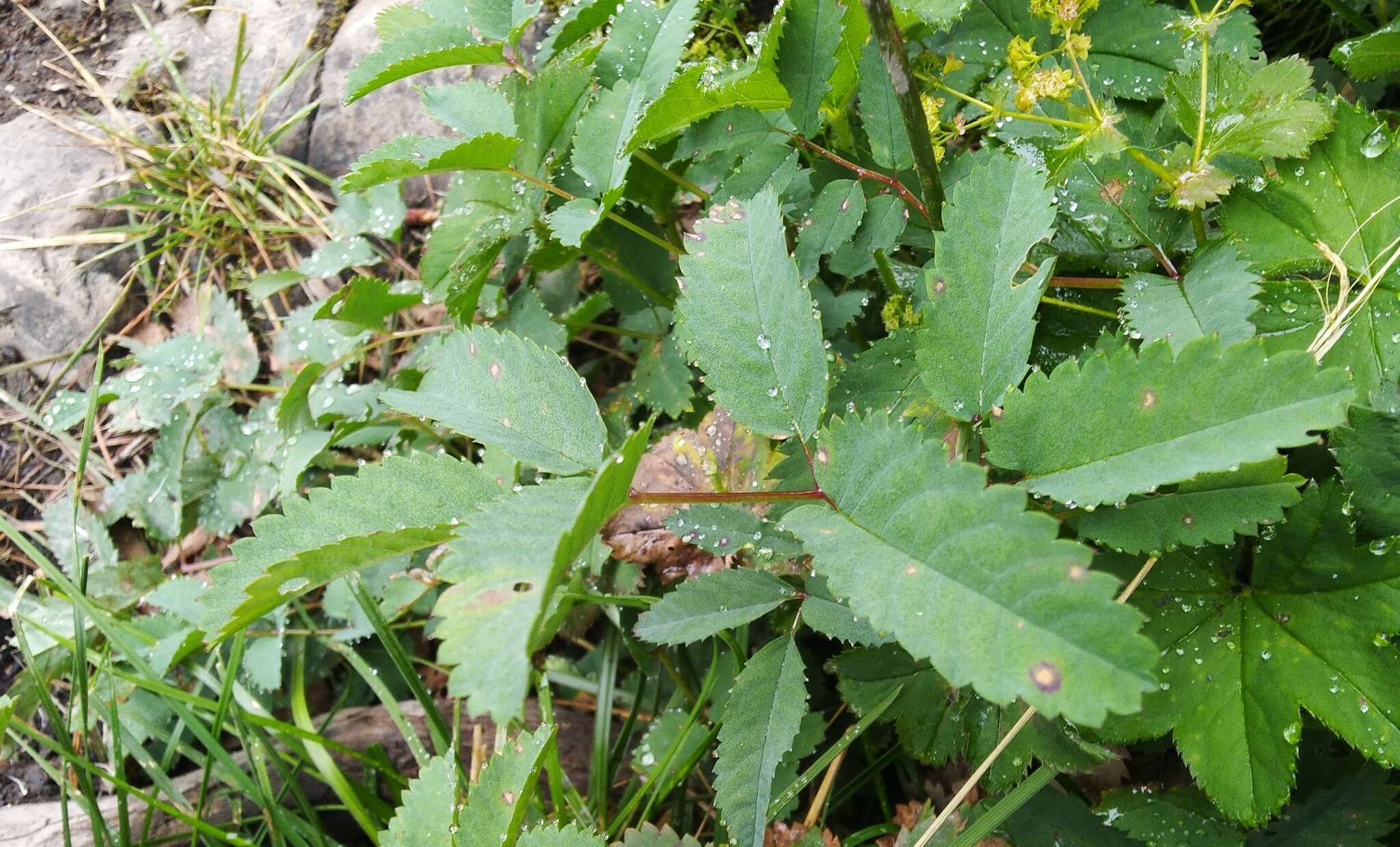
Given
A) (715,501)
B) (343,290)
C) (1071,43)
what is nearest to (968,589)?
(715,501)

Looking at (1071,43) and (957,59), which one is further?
(957,59)

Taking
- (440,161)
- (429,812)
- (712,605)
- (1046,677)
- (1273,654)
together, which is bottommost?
(429,812)

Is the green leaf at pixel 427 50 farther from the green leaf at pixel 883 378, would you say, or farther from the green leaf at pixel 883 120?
the green leaf at pixel 883 378

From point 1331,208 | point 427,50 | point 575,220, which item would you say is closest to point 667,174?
point 575,220

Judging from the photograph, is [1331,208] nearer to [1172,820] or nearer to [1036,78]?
[1036,78]

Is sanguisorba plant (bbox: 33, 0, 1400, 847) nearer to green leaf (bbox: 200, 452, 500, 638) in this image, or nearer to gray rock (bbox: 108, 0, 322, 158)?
green leaf (bbox: 200, 452, 500, 638)

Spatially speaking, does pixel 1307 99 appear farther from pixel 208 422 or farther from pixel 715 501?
pixel 208 422

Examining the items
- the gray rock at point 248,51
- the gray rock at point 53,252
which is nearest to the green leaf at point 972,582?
the gray rock at point 248,51
